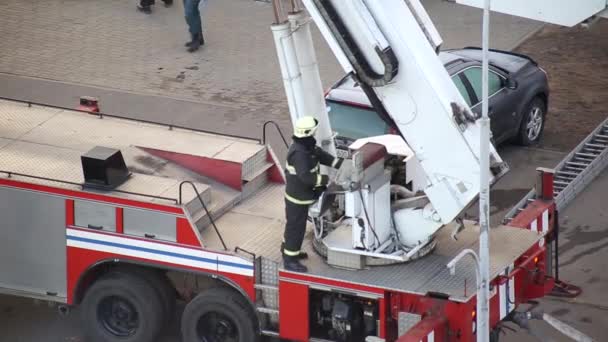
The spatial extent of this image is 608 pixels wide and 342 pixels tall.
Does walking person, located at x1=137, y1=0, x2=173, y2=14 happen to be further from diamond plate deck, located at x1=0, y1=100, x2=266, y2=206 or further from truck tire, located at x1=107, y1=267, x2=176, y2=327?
truck tire, located at x1=107, y1=267, x2=176, y2=327

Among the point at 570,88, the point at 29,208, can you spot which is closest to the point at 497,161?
the point at 29,208

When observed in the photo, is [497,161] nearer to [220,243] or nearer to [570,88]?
[220,243]

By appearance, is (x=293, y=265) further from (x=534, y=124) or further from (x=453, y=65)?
(x=534, y=124)

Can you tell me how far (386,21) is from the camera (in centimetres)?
1130

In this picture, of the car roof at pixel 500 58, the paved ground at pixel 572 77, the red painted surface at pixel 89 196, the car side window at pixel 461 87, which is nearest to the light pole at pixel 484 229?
the red painted surface at pixel 89 196

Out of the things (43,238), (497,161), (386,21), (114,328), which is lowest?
→ (114,328)

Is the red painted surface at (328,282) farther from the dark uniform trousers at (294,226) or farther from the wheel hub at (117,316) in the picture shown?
the wheel hub at (117,316)

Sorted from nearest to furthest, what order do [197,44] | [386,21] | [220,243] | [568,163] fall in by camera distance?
1. [386,21]
2. [220,243]
3. [568,163]
4. [197,44]

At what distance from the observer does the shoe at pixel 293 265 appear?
11891 mm

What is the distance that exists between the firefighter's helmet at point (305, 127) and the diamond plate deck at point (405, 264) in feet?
3.83

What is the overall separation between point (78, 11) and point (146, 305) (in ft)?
38.4

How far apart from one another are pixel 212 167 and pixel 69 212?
4.86ft

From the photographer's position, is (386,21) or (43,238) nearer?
(386,21)

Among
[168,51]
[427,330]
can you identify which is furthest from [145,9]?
[427,330]
